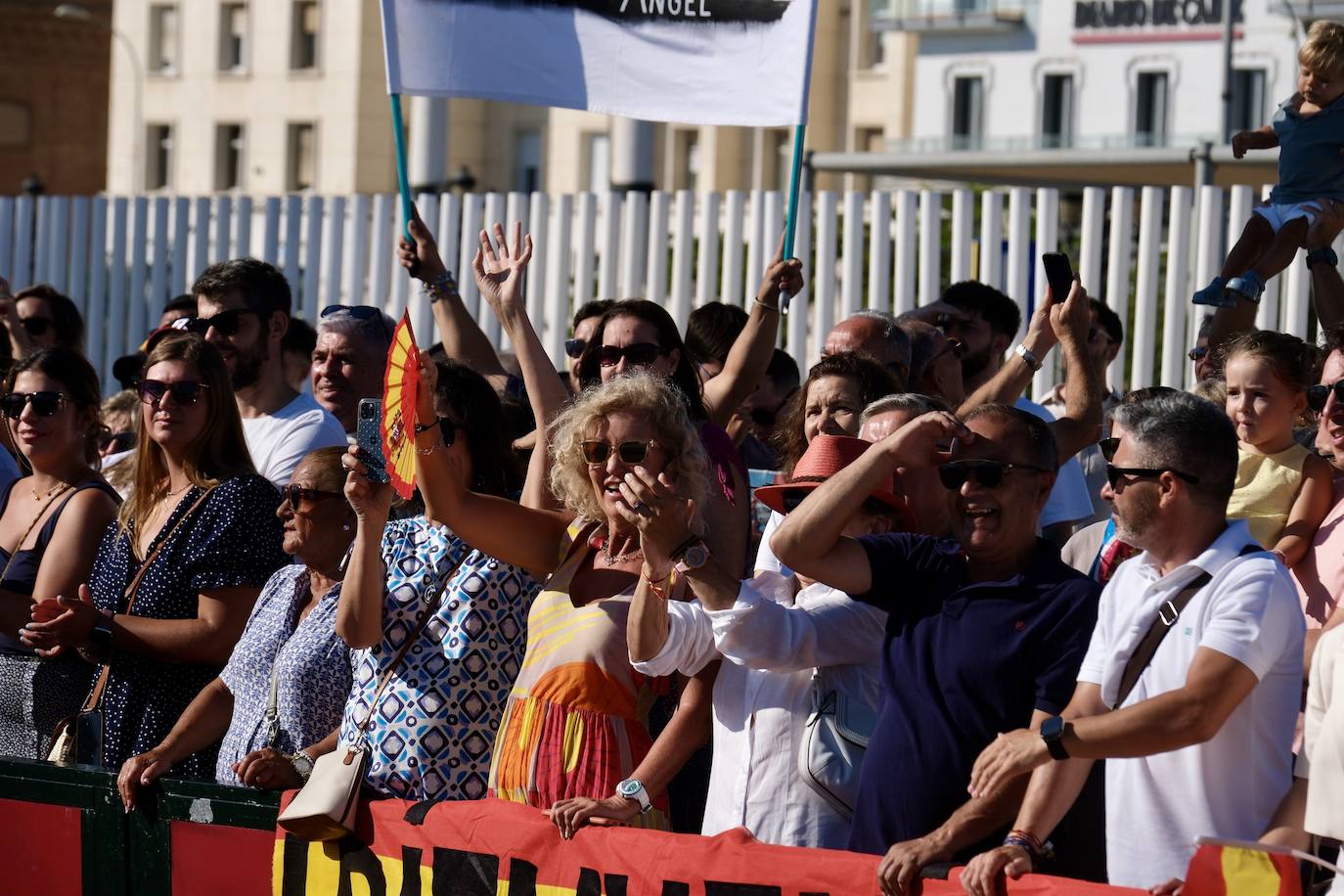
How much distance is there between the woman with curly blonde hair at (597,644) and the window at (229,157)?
180ft

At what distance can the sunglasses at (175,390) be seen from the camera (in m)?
6.30

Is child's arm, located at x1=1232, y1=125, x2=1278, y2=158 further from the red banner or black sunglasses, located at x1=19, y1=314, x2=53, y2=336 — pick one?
black sunglasses, located at x1=19, y1=314, x2=53, y2=336

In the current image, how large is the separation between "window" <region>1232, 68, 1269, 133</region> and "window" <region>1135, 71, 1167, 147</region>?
1960 mm

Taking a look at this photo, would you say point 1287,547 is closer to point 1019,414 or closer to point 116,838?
point 1019,414

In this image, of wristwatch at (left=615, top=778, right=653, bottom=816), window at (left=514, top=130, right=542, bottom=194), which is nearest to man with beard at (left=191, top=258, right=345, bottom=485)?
wristwatch at (left=615, top=778, right=653, bottom=816)

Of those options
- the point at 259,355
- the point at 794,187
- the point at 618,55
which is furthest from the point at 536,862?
the point at 618,55

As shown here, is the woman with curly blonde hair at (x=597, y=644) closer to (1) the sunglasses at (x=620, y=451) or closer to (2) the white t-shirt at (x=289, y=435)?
(1) the sunglasses at (x=620, y=451)

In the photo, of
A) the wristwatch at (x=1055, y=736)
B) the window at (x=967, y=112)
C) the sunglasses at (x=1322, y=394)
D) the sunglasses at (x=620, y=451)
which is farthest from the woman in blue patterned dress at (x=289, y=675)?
the window at (x=967, y=112)

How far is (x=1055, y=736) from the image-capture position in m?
4.10

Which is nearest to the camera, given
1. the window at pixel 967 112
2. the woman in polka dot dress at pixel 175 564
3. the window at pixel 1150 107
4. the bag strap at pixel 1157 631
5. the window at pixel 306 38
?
the bag strap at pixel 1157 631

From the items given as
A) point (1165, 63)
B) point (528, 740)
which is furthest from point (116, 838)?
point (1165, 63)

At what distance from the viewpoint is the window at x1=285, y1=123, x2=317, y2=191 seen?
57812 mm

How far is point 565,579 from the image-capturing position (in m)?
5.21

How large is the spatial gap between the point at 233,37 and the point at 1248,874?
57013 millimetres
